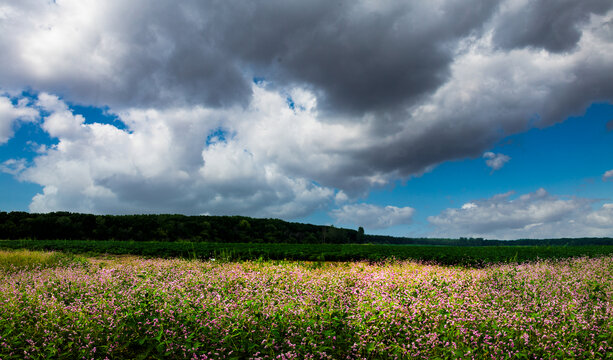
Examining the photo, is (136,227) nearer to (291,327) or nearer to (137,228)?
(137,228)

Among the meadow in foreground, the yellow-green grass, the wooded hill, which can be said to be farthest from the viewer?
the wooded hill

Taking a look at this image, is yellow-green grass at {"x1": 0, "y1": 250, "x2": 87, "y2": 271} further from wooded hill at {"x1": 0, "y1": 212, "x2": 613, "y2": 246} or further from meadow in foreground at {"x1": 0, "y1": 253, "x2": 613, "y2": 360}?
wooded hill at {"x1": 0, "y1": 212, "x2": 613, "y2": 246}

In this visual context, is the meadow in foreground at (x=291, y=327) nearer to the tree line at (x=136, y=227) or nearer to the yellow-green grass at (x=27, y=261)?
the yellow-green grass at (x=27, y=261)

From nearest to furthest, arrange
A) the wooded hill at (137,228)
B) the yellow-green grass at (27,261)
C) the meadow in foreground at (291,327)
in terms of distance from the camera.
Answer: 1. the meadow in foreground at (291,327)
2. the yellow-green grass at (27,261)
3. the wooded hill at (137,228)

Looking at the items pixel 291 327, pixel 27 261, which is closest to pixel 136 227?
pixel 27 261

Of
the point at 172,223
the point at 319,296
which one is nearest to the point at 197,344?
the point at 319,296

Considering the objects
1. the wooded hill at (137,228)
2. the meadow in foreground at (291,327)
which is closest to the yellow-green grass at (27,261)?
the meadow in foreground at (291,327)

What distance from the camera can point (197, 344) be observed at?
527 centimetres

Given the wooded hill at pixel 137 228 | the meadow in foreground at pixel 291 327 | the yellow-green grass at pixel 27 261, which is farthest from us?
the wooded hill at pixel 137 228

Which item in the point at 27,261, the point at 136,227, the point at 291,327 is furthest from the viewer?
the point at 136,227

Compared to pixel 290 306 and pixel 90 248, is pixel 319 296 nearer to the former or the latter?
pixel 290 306

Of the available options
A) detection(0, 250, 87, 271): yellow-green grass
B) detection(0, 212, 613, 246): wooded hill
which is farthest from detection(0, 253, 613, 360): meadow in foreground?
detection(0, 212, 613, 246): wooded hill

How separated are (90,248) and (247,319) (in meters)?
24.9

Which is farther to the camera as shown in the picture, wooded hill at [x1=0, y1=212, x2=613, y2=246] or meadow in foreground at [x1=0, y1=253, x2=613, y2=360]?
wooded hill at [x1=0, y1=212, x2=613, y2=246]
